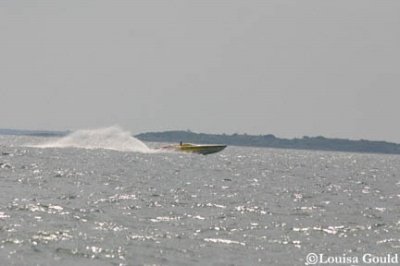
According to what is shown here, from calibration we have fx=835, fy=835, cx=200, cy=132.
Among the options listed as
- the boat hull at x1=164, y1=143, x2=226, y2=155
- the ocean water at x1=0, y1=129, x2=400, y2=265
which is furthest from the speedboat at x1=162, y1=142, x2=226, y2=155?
the ocean water at x1=0, y1=129, x2=400, y2=265

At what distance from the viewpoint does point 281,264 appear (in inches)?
1236

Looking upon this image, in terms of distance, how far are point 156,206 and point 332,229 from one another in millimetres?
12034

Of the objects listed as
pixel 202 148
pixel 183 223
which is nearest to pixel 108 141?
pixel 202 148

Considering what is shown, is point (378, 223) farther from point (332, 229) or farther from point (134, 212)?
point (134, 212)

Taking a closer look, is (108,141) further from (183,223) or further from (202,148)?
(183,223)

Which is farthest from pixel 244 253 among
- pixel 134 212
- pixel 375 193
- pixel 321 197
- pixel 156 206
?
pixel 375 193

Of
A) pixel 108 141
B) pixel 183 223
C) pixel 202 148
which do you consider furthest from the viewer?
pixel 108 141

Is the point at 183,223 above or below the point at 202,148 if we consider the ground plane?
below

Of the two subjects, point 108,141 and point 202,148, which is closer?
point 202,148

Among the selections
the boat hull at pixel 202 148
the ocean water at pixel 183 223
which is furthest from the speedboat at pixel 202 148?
the ocean water at pixel 183 223

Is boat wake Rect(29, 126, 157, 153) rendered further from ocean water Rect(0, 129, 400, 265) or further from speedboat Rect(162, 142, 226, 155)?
ocean water Rect(0, 129, 400, 265)

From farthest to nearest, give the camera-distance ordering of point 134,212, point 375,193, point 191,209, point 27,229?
1. point 375,193
2. point 191,209
3. point 134,212
4. point 27,229

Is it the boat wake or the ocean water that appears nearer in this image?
the ocean water

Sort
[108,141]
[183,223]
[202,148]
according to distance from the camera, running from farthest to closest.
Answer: [108,141] → [202,148] → [183,223]
